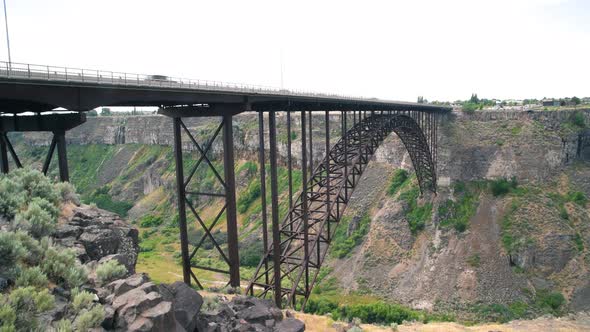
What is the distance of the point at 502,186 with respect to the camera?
43.4m

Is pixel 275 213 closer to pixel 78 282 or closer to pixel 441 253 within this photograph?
pixel 78 282

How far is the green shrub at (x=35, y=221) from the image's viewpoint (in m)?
8.42

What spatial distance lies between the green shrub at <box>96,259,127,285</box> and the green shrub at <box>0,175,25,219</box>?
2.20m

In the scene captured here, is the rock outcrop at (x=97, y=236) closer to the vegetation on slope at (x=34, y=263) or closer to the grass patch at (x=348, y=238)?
the vegetation on slope at (x=34, y=263)

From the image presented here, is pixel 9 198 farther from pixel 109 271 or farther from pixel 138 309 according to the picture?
pixel 138 309

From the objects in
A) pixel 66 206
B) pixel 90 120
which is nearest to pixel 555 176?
pixel 66 206

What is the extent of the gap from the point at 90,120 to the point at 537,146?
Result: 79.3 m

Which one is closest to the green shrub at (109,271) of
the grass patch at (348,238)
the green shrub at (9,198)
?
the green shrub at (9,198)

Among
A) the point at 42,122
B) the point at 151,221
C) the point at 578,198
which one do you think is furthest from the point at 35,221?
the point at 151,221

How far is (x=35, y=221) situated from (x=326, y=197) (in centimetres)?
2510

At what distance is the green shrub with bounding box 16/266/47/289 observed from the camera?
279 inches

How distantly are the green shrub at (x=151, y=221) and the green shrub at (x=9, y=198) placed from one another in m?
52.3

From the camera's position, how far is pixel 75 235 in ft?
31.4

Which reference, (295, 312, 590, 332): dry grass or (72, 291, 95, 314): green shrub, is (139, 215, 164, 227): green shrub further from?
(72, 291, 95, 314): green shrub
